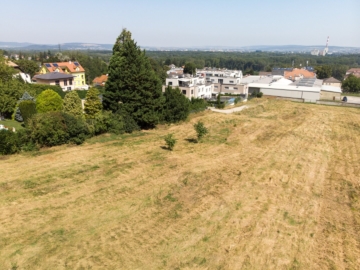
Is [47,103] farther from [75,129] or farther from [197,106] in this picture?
[197,106]

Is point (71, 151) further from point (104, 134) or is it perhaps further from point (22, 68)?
point (22, 68)

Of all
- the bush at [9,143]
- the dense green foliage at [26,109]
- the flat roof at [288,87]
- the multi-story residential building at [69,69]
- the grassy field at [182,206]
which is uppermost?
the multi-story residential building at [69,69]

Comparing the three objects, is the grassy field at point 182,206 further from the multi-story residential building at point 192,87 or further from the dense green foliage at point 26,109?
the multi-story residential building at point 192,87

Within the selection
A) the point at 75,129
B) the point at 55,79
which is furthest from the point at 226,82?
the point at 75,129

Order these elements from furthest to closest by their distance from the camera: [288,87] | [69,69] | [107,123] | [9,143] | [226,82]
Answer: [226,82], [69,69], [288,87], [107,123], [9,143]

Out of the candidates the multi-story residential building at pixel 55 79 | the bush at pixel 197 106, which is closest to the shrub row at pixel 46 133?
the bush at pixel 197 106
